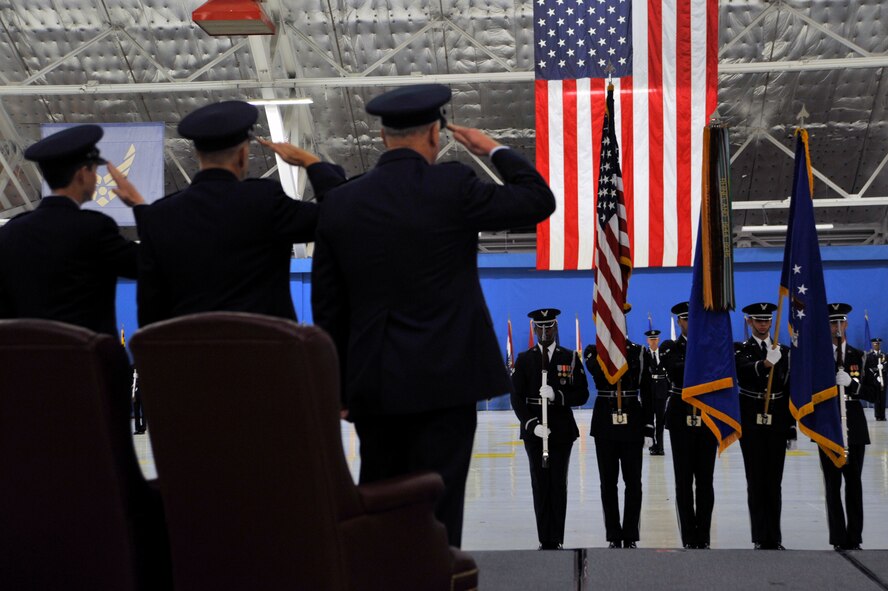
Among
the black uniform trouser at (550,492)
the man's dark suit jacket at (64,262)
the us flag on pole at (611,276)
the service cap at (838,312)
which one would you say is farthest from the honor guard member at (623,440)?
the man's dark suit jacket at (64,262)

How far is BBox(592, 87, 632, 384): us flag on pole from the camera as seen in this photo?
19.4ft

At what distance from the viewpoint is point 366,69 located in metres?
13.5

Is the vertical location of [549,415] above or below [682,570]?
below

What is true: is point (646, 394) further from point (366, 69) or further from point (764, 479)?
point (366, 69)

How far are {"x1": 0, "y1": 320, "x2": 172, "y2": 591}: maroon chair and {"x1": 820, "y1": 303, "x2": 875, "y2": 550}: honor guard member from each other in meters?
4.44

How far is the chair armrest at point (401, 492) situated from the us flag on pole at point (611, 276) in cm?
388

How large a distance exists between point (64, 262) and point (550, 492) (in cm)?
378

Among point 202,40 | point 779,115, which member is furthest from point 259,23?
point 779,115

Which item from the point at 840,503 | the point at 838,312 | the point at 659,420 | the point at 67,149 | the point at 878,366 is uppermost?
the point at 67,149

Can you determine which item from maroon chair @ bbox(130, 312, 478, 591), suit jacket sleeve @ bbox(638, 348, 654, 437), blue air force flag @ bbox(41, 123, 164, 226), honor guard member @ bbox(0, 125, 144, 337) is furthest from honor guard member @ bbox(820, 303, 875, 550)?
blue air force flag @ bbox(41, 123, 164, 226)

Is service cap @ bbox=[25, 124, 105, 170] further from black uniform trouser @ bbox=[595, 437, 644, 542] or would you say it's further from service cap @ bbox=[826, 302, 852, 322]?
service cap @ bbox=[826, 302, 852, 322]

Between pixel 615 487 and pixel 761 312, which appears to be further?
pixel 761 312

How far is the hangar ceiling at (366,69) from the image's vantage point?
12.9m

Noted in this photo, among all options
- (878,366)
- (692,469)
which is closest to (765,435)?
(692,469)
